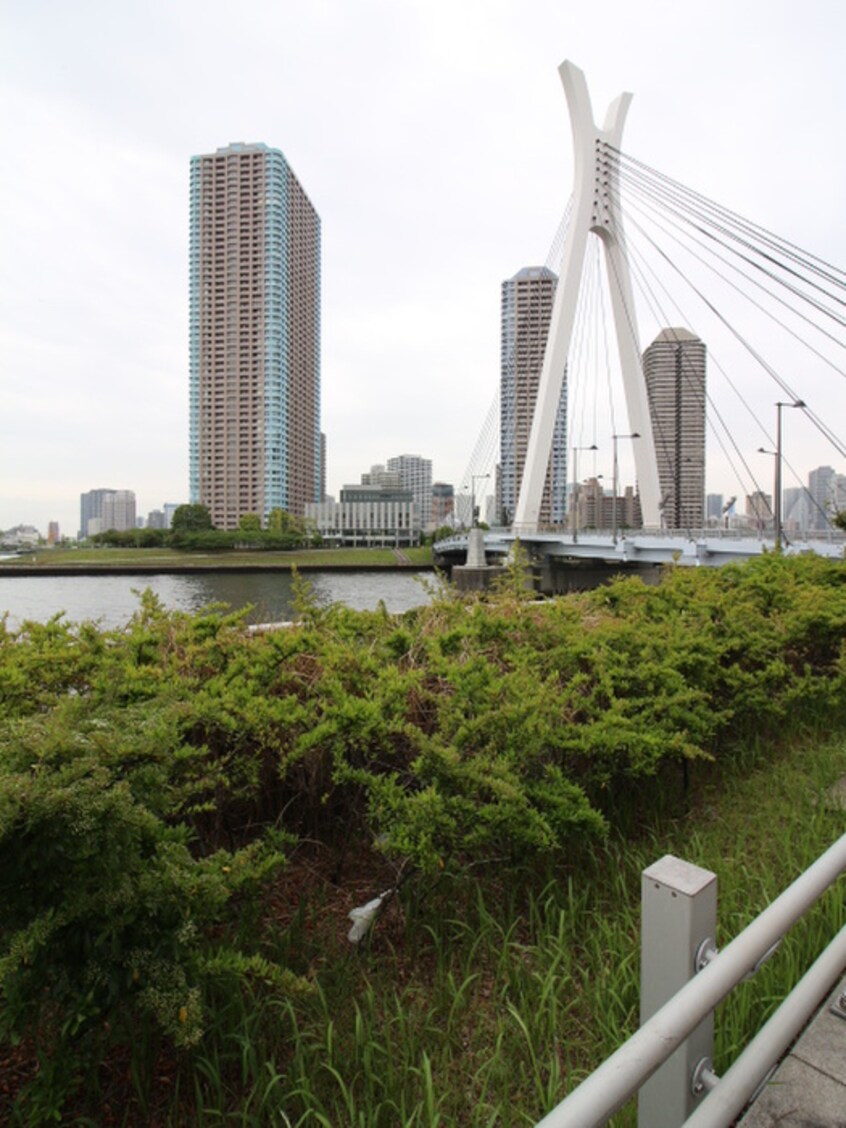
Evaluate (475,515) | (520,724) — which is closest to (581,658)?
(520,724)

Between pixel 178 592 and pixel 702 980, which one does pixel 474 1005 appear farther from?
pixel 178 592

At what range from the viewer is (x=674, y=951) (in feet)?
4.38

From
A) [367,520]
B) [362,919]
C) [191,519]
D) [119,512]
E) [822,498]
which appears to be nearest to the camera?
[362,919]

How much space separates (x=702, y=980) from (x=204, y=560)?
226ft

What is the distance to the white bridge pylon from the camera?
27688 millimetres

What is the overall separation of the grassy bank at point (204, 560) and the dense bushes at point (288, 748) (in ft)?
174

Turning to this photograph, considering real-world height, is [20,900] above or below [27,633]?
below

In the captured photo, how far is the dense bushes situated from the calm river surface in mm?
22680

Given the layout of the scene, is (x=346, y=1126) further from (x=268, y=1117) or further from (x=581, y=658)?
(x=581, y=658)

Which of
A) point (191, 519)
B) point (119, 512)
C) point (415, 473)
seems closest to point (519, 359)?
point (191, 519)

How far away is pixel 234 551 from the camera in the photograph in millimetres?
75750

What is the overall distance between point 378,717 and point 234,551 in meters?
76.4

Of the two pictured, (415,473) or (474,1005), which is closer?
(474,1005)

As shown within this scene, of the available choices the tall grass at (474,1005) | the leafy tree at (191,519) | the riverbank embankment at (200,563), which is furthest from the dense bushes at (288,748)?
the leafy tree at (191,519)
